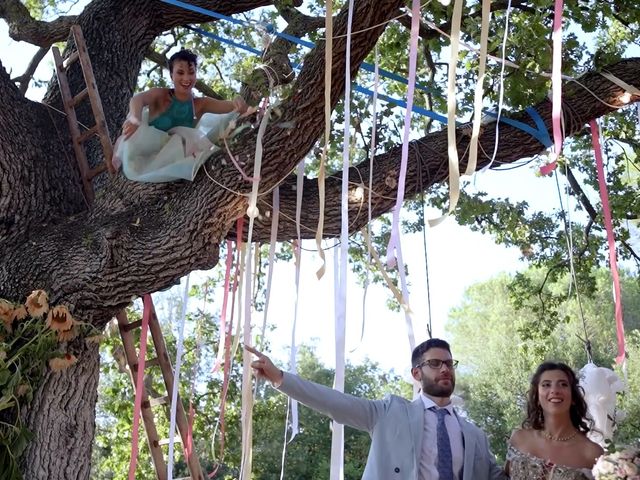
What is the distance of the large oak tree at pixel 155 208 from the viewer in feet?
12.1

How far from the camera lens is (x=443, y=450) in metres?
3.03

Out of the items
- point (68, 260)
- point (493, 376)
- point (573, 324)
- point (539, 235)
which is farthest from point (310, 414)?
point (68, 260)

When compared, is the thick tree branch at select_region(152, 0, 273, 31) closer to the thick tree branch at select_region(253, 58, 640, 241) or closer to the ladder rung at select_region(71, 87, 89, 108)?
the ladder rung at select_region(71, 87, 89, 108)

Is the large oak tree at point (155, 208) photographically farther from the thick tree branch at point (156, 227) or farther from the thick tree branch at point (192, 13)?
the thick tree branch at point (192, 13)

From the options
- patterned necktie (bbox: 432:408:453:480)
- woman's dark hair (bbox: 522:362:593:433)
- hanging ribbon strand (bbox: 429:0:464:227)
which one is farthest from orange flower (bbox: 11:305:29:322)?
woman's dark hair (bbox: 522:362:593:433)

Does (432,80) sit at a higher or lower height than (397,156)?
higher

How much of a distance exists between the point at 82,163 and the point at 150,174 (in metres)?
0.71

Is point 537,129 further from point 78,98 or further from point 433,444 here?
point 78,98

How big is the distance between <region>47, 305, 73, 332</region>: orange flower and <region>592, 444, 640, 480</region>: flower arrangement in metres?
2.21

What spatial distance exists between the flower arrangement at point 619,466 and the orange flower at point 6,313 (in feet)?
7.85

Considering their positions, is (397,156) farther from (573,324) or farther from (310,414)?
(573,324)

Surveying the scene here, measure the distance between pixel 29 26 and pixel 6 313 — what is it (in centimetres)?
231

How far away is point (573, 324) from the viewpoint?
55.5 feet

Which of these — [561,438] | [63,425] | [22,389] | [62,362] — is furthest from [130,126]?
[561,438]
